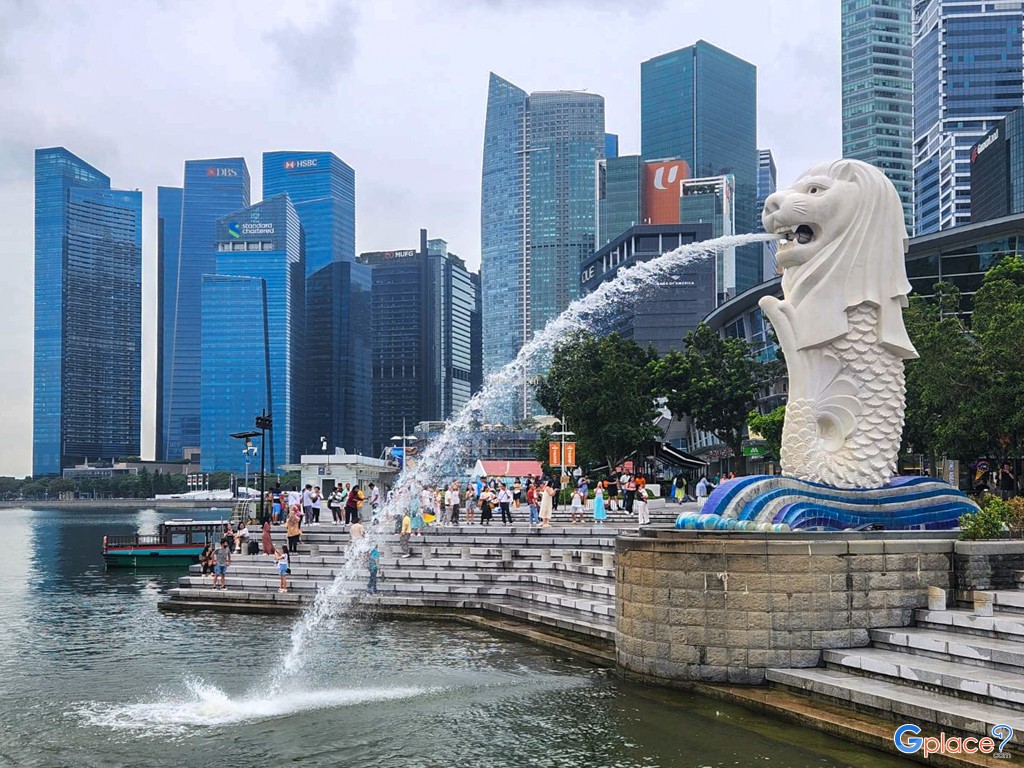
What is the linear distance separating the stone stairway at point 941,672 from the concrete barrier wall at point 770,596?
1.09 feet

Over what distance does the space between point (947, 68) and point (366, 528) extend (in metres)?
182

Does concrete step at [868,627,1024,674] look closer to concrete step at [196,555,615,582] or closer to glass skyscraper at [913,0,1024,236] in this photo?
concrete step at [196,555,615,582]

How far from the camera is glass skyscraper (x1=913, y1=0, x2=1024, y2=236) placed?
17775 cm

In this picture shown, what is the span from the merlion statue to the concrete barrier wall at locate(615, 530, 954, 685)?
3.30 meters

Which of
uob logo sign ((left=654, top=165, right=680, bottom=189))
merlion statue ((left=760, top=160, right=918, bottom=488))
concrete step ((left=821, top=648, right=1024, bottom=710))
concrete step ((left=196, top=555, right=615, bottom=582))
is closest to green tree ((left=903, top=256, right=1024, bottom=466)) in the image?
merlion statue ((left=760, top=160, right=918, bottom=488))

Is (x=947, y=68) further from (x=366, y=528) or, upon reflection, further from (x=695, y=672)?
(x=695, y=672)

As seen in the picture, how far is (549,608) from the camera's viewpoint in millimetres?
22812

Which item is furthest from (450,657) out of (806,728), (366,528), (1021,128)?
(1021,128)

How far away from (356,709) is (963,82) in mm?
196586

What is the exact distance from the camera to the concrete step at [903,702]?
11.6 metres

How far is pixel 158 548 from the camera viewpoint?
48906 millimetres

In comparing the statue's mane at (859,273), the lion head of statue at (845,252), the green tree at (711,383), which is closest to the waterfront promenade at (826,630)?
the statue's mane at (859,273)

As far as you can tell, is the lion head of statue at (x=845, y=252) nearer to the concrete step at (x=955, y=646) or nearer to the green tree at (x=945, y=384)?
the concrete step at (x=955, y=646)

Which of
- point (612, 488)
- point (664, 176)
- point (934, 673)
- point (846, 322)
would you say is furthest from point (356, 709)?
point (664, 176)
